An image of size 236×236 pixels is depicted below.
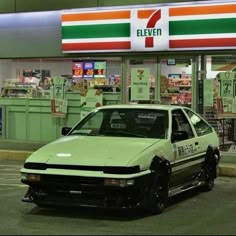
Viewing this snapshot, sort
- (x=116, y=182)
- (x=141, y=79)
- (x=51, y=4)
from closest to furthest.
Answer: (x=116, y=182) < (x=141, y=79) < (x=51, y=4)

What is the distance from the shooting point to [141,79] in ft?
49.5

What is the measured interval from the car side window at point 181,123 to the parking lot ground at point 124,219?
1.09m

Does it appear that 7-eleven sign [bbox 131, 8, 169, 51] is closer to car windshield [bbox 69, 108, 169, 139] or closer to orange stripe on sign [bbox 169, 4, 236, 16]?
orange stripe on sign [bbox 169, 4, 236, 16]

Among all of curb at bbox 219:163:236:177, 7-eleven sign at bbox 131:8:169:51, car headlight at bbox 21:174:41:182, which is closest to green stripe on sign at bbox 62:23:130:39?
7-eleven sign at bbox 131:8:169:51

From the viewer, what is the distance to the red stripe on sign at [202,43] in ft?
45.1

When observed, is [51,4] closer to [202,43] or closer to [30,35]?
[30,35]

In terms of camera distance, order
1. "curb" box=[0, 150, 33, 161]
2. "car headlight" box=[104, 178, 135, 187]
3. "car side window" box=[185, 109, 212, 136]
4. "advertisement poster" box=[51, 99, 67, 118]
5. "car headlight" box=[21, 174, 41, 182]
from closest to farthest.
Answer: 1. "car headlight" box=[104, 178, 135, 187]
2. "car headlight" box=[21, 174, 41, 182]
3. "car side window" box=[185, 109, 212, 136]
4. "curb" box=[0, 150, 33, 161]
5. "advertisement poster" box=[51, 99, 67, 118]

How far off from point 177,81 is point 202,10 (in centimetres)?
185

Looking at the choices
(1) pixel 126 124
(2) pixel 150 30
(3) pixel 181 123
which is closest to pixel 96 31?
(2) pixel 150 30

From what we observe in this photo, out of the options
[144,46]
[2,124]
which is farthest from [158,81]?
[2,124]

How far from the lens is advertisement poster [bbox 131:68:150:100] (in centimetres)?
1506

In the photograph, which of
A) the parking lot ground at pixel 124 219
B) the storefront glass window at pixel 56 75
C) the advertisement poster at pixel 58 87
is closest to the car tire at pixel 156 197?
the parking lot ground at pixel 124 219

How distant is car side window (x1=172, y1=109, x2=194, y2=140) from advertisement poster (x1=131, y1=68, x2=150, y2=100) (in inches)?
204

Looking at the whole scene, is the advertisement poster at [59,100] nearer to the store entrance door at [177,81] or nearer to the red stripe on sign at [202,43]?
the store entrance door at [177,81]
